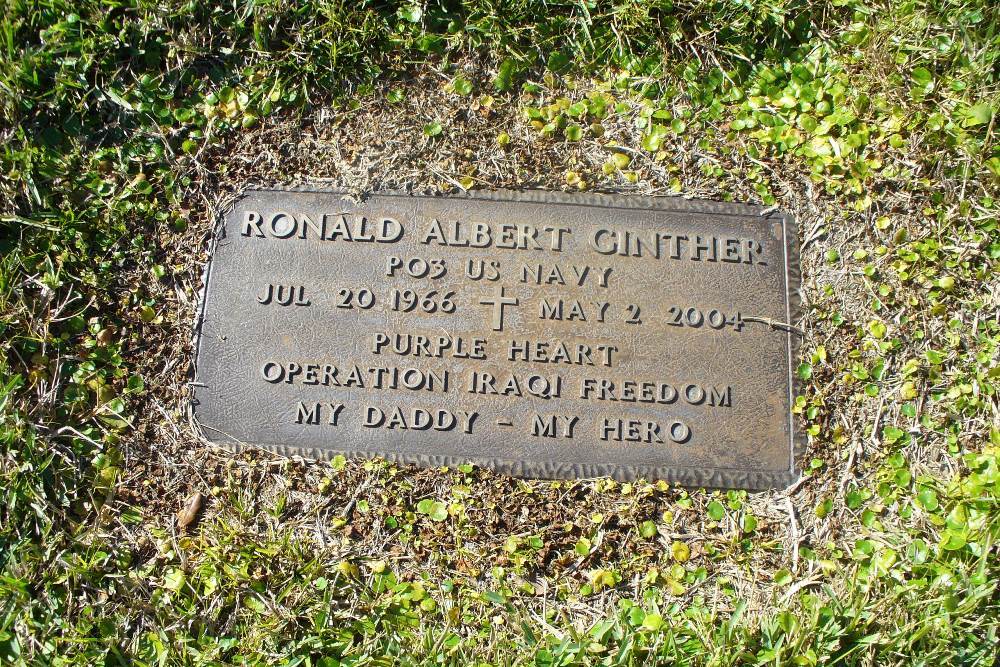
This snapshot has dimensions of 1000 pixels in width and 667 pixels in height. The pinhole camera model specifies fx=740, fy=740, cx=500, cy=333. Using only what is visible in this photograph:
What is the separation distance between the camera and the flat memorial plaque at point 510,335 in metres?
2.45

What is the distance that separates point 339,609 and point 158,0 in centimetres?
238

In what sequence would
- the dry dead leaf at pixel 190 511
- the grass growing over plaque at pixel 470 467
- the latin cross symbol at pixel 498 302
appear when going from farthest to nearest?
the latin cross symbol at pixel 498 302
the dry dead leaf at pixel 190 511
the grass growing over plaque at pixel 470 467

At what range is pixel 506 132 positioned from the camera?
282cm

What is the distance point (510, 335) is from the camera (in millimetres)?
2520

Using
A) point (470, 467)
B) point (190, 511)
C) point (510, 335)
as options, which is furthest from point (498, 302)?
point (190, 511)

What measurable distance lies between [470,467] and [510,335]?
46cm

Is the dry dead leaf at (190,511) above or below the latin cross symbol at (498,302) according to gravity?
below

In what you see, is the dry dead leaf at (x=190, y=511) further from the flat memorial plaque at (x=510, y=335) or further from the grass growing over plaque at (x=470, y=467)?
the flat memorial plaque at (x=510, y=335)

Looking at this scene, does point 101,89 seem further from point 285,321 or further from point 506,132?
point 506,132

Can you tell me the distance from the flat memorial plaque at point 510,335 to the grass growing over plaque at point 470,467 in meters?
0.10

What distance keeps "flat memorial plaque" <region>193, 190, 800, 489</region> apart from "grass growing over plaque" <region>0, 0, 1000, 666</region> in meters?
0.10

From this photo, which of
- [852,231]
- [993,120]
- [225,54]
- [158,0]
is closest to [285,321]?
[225,54]

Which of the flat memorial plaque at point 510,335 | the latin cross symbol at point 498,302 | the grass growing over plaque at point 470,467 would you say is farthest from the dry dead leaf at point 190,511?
the latin cross symbol at point 498,302

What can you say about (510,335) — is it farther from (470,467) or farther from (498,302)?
(470,467)
